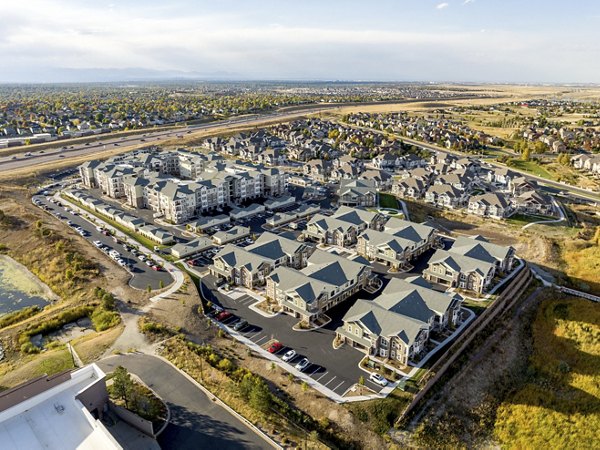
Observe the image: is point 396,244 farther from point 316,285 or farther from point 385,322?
point 385,322

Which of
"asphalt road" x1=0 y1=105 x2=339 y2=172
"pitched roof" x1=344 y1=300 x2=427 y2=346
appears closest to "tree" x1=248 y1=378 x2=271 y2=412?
"pitched roof" x1=344 y1=300 x2=427 y2=346

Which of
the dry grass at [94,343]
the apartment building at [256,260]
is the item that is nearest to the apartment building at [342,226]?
the apartment building at [256,260]

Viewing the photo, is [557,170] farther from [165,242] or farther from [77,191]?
[77,191]

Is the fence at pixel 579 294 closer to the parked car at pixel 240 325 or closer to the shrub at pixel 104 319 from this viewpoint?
the parked car at pixel 240 325

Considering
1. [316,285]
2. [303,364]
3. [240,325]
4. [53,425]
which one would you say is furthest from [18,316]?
[316,285]

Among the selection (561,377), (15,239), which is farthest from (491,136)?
(15,239)
